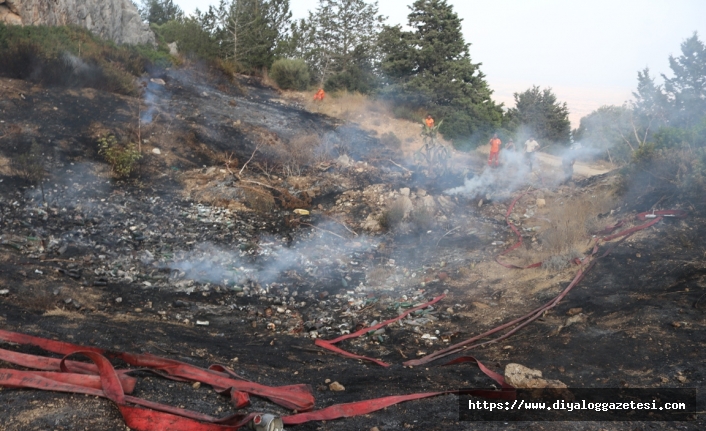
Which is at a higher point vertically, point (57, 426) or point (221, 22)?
point (221, 22)

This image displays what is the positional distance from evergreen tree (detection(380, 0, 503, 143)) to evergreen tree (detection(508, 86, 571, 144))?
11.5 feet

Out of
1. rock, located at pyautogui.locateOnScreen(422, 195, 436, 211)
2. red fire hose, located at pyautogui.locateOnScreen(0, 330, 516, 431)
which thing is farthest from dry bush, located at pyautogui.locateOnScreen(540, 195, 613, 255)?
red fire hose, located at pyautogui.locateOnScreen(0, 330, 516, 431)

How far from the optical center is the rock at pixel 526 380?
408 centimetres

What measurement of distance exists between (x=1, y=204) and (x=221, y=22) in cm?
1628

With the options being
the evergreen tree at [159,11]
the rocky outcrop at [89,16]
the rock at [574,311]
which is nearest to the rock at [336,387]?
the rock at [574,311]

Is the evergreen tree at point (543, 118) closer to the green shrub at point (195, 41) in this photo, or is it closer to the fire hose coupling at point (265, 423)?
the green shrub at point (195, 41)

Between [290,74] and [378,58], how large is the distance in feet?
12.6

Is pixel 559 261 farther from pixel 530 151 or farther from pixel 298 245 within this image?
pixel 530 151

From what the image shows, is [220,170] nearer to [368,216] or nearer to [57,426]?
[368,216]

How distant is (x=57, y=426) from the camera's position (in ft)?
9.80

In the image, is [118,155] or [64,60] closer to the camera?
[118,155]

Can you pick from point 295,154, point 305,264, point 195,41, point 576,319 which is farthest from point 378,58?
point 576,319

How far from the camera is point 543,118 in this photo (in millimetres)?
22703

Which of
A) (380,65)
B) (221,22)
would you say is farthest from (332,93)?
(221,22)
